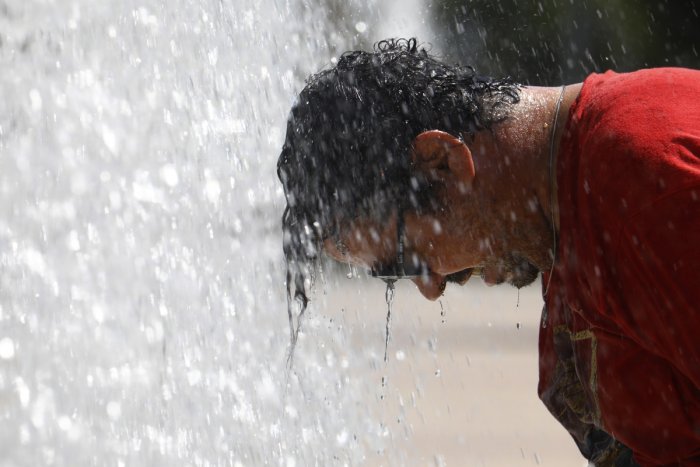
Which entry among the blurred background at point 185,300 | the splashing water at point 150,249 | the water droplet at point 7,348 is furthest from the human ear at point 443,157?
the water droplet at point 7,348

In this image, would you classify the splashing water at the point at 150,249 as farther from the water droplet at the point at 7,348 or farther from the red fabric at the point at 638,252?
the red fabric at the point at 638,252

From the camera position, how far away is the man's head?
2.00 metres

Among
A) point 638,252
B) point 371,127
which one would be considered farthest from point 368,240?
point 638,252

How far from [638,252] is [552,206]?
1.06 ft

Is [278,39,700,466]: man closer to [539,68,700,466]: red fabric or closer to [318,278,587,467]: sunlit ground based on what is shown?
[539,68,700,466]: red fabric

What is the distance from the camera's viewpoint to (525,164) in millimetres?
1935

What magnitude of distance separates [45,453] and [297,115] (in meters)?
1.76

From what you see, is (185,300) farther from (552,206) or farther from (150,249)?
(552,206)

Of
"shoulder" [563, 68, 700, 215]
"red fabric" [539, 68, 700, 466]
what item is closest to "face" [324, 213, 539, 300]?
"red fabric" [539, 68, 700, 466]

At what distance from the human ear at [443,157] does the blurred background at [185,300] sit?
47.7 inches

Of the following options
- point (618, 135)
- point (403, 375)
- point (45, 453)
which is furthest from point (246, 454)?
point (618, 135)

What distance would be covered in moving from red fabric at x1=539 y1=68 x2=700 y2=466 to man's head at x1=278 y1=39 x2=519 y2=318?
0.25 metres

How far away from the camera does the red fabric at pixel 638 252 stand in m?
1.59

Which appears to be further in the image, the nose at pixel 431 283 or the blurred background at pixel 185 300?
the blurred background at pixel 185 300
